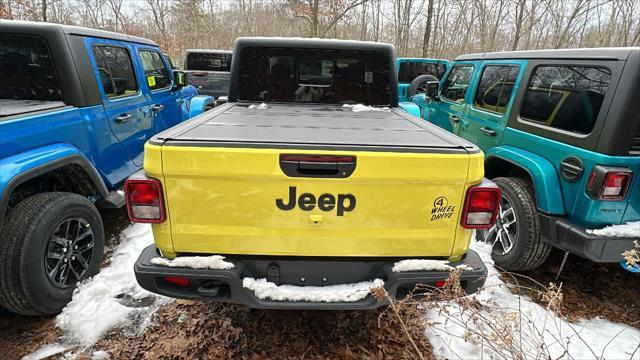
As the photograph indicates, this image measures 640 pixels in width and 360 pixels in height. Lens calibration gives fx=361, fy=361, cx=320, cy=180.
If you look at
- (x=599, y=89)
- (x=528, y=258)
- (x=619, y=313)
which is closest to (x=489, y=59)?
(x=599, y=89)

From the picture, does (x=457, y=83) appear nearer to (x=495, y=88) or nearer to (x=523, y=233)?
(x=495, y=88)

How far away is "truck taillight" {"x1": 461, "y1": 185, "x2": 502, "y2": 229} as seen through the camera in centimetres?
206

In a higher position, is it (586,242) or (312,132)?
(312,132)

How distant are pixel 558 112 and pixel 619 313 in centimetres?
186

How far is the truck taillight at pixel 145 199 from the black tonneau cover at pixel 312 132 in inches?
9.8

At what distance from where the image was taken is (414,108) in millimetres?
4320

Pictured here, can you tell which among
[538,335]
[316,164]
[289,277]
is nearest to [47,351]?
[289,277]

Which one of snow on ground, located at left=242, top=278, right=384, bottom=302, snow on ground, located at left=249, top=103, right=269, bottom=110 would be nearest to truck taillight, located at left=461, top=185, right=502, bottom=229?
snow on ground, located at left=242, top=278, right=384, bottom=302

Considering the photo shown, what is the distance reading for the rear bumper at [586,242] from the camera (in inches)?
109

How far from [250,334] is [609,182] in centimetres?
297

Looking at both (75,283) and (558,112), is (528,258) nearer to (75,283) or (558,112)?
(558,112)

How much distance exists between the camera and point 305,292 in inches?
83.1

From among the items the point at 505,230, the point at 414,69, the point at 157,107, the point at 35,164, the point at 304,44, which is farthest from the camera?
the point at 414,69

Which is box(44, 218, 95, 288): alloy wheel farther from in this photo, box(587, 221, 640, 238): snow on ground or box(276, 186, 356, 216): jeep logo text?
box(587, 221, 640, 238): snow on ground
